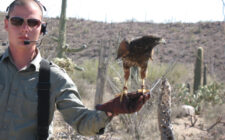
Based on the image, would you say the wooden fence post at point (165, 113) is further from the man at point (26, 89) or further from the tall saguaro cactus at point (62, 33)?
the tall saguaro cactus at point (62, 33)

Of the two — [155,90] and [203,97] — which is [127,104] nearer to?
[155,90]

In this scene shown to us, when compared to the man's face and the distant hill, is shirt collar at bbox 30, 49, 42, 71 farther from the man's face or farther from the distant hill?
the distant hill

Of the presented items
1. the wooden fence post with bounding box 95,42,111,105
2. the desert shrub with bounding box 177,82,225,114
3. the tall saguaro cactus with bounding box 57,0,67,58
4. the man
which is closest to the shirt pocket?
the man

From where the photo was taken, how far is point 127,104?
7.07 ft

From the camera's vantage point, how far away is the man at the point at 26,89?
2352 millimetres

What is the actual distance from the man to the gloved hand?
78 mm

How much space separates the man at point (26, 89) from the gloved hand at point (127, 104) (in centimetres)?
8

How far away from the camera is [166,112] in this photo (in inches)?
197

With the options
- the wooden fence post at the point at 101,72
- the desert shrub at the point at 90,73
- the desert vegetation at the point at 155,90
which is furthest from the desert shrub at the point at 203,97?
the desert shrub at the point at 90,73

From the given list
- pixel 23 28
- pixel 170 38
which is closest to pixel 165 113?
pixel 23 28

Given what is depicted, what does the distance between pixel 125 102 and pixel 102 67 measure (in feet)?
18.0

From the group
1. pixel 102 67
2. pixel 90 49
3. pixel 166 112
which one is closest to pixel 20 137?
pixel 166 112

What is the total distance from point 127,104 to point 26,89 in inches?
32.8

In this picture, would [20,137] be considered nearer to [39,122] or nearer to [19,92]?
[39,122]
